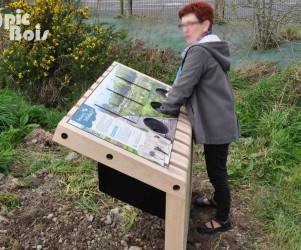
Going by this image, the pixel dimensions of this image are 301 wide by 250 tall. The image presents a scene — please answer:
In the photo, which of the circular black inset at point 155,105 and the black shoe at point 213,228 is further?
the black shoe at point 213,228

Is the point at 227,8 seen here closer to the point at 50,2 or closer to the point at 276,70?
the point at 276,70

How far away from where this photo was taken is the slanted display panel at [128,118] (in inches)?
78.2

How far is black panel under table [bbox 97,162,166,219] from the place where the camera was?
2.37 meters

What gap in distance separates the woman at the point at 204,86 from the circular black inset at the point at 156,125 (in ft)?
0.49

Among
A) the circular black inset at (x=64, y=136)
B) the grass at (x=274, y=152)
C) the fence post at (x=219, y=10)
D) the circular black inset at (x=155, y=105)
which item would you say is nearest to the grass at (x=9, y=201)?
the circular black inset at (x=155, y=105)

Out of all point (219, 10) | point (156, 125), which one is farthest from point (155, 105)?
point (219, 10)

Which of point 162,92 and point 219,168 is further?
point 162,92

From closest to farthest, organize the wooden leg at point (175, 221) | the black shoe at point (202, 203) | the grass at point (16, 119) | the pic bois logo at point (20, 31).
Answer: the wooden leg at point (175, 221) < the black shoe at point (202, 203) < the grass at point (16, 119) < the pic bois logo at point (20, 31)

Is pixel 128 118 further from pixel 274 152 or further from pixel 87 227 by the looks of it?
pixel 274 152

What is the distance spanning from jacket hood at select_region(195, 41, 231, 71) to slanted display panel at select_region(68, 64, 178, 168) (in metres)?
0.43

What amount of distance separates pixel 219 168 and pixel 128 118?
744mm

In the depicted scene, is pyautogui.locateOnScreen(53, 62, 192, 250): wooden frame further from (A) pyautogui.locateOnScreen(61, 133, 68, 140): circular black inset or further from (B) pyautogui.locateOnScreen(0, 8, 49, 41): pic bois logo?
(B) pyautogui.locateOnScreen(0, 8, 49, 41): pic bois logo

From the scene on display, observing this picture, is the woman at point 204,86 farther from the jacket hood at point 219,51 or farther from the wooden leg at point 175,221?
the wooden leg at point 175,221

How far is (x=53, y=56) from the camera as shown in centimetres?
504
